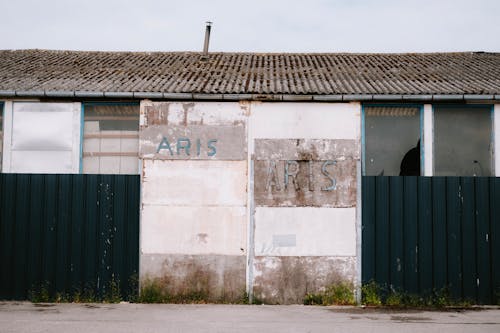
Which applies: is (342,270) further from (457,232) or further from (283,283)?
(457,232)

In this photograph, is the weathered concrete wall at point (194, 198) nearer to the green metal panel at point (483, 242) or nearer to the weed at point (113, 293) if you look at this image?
the weed at point (113, 293)

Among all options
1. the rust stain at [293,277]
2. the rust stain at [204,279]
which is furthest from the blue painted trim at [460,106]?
the rust stain at [204,279]

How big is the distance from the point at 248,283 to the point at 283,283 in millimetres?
628

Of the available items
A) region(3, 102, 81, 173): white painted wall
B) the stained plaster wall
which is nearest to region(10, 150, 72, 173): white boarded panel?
region(3, 102, 81, 173): white painted wall

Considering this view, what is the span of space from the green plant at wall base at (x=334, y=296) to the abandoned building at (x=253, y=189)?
13 cm

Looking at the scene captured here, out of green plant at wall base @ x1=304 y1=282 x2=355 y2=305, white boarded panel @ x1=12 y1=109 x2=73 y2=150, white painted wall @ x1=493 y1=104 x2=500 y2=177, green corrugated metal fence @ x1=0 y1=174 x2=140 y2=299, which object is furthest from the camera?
white boarded panel @ x1=12 y1=109 x2=73 y2=150

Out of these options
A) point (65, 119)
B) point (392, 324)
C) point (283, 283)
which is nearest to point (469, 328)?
point (392, 324)

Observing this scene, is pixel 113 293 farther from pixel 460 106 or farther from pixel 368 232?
pixel 460 106

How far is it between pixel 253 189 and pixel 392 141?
2.76 meters

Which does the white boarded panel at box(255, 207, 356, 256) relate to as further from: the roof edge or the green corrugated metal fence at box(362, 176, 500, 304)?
the roof edge

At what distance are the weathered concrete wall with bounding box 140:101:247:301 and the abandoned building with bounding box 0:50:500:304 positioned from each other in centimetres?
3

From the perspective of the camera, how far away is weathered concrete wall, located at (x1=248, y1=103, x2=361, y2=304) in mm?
9562

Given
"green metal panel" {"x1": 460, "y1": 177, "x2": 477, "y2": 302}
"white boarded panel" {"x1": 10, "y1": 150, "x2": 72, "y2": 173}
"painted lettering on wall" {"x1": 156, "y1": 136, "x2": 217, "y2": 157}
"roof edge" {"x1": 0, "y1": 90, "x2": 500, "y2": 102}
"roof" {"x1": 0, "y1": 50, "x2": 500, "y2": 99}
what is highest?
"roof" {"x1": 0, "y1": 50, "x2": 500, "y2": 99}

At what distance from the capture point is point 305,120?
9875mm
